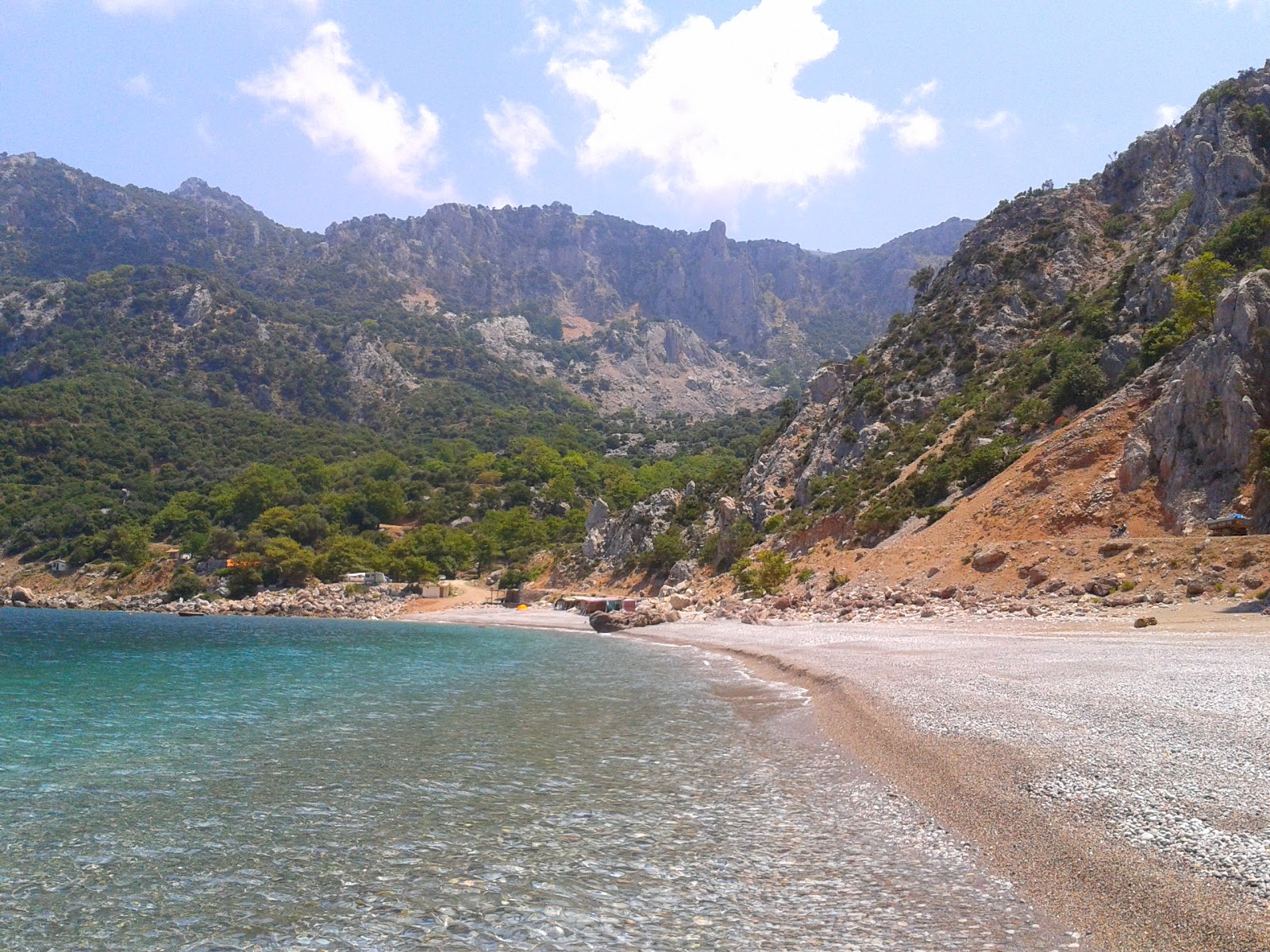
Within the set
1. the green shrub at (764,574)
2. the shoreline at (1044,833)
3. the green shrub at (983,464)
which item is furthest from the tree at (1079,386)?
the shoreline at (1044,833)

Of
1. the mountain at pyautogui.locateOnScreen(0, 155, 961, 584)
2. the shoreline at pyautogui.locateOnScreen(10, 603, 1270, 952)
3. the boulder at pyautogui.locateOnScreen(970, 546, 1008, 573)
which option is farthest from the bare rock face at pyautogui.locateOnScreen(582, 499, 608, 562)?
the shoreline at pyautogui.locateOnScreen(10, 603, 1270, 952)

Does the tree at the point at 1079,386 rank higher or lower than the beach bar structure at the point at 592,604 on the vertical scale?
higher

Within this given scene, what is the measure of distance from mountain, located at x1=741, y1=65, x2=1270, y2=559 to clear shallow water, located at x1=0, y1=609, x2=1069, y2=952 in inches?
923

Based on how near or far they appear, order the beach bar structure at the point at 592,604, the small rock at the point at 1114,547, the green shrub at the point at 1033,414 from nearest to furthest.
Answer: the small rock at the point at 1114,547 < the green shrub at the point at 1033,414 < the beach bar structure at the point at 592,604

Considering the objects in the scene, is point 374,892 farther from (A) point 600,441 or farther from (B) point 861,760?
(A) point 600,441

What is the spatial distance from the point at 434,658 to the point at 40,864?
24.9 m

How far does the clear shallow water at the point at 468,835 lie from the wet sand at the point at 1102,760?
576 millimetres

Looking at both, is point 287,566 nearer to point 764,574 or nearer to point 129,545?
point 129,545

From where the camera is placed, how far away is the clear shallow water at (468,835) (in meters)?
6.70

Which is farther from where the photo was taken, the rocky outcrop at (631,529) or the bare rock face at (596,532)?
the bare rock face at (596,532)

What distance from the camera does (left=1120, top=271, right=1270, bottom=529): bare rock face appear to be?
30.9 meters

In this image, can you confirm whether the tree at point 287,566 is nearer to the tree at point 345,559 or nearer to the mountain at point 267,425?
the mountain at point 267,425

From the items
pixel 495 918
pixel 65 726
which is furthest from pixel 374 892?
pixel 65 726

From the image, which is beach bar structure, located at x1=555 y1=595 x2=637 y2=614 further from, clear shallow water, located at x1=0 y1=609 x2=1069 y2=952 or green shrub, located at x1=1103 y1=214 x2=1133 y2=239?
green shrub, located at x1=1103 y1=214 x2=1133 y2=239
